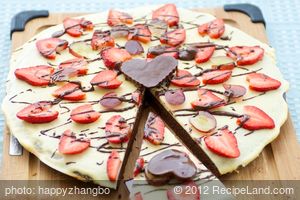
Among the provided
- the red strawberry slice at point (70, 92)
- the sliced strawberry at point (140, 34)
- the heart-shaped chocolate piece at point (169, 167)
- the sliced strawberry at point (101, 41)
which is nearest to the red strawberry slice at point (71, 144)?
the red strawberry slice at point (70, 92)

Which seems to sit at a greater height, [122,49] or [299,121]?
[122,49]

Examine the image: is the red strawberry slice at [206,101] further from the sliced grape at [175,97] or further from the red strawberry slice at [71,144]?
the red strawberry slice at [71,144]

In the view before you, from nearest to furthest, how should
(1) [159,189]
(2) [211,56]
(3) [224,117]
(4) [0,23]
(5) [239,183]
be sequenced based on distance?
1. (1) [159,189]
2. (5) [239,183]
3. (3) [224,117]
4. (2) [211,56]
5. (4) [0,23]

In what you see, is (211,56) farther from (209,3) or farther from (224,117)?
(209,3)

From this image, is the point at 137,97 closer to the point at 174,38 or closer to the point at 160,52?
the point at 160,52

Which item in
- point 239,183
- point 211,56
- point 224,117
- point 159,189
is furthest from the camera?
point 211,56

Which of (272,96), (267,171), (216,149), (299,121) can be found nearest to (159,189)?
(216,149)
